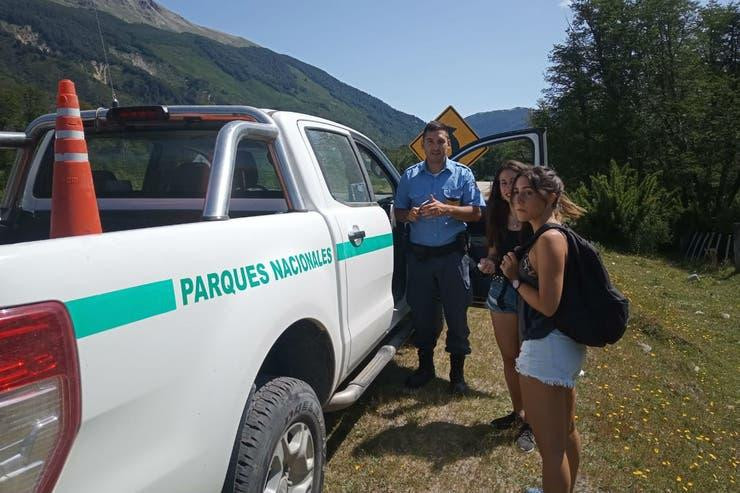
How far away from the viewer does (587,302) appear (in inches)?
83.3

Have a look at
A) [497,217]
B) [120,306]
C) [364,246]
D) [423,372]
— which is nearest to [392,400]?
[423,372]

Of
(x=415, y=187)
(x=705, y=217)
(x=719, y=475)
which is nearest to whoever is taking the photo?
(x=719, y=475)

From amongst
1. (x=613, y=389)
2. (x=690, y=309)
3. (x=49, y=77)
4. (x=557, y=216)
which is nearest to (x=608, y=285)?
(x=557, y=216)

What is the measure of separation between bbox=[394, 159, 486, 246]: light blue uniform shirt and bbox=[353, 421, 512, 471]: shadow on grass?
126 centimetres

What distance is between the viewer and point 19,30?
477 feet

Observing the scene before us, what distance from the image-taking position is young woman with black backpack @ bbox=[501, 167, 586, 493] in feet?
6.87

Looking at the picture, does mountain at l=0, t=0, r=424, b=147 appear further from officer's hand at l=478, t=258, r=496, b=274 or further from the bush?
officer's hand at l=478, t=258, r=496, b=274

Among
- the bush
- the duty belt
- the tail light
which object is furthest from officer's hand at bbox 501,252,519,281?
the bush

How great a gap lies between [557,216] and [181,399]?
168 centimetres

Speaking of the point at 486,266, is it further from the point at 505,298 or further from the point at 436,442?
the point at 436,442

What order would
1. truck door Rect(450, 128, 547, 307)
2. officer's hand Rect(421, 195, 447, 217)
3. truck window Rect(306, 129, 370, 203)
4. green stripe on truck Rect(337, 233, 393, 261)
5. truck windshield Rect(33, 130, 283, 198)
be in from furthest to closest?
truck door Rect(450, 128, 547, 307)
officer's hand Rect(421, 195, 447, 217)
truck windshield Rect(33, 130, 283, 198)
truck window Rect(306, 129, 370, 203)
green stripe on truck Rect(337, 233, 393, 261)

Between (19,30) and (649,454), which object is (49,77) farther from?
(649,454)

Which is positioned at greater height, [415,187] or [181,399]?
[415,187]

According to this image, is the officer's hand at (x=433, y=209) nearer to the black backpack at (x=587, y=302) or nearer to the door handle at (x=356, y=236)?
the door handle at (x=356, y=236)
